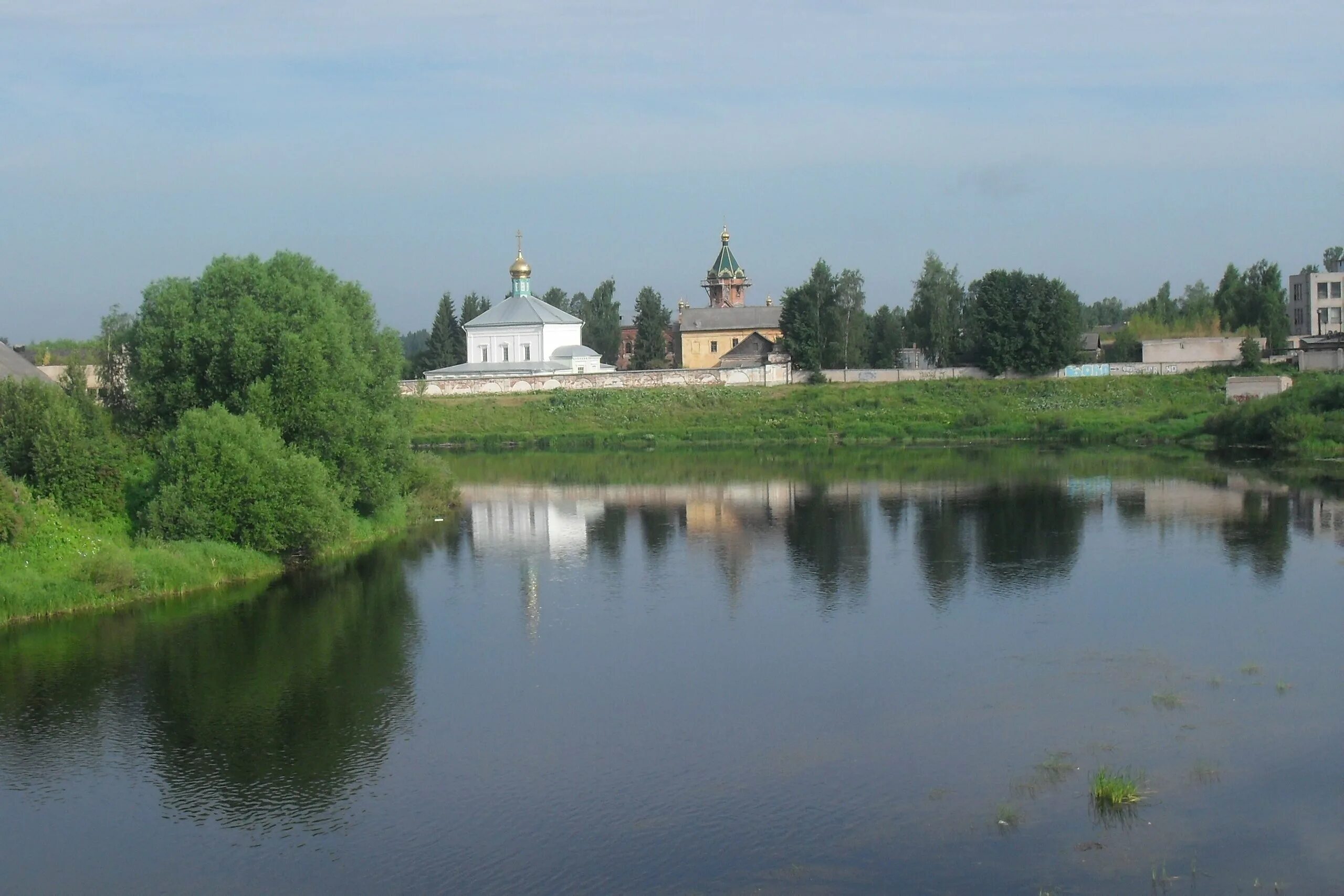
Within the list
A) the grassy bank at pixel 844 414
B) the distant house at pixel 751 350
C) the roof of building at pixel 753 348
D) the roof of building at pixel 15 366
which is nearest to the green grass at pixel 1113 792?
the roof of building at pixel 15 366

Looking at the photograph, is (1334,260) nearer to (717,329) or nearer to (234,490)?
(717,329)

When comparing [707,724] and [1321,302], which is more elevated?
[1321,302]

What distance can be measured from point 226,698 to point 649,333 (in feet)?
182

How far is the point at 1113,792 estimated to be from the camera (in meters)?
10.2

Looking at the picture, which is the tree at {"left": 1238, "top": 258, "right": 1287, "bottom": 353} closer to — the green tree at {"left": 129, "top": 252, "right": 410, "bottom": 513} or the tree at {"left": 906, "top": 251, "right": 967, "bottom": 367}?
the tree at {"left": 906, "top": 251, "right": 967, "bottom": 367}

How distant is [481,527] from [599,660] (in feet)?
39.8

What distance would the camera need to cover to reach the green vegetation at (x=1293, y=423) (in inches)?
1451

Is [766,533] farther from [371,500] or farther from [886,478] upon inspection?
[886,478]

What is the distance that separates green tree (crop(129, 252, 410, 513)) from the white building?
2061 inches

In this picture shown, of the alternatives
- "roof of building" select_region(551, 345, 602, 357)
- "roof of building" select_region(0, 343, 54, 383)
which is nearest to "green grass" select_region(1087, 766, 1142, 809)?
"roof of building" select_region(0, 343, 54, 383)

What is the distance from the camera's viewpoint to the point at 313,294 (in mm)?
23828

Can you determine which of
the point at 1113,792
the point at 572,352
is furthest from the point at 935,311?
the point at 1113,792

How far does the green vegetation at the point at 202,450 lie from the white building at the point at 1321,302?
172 ft

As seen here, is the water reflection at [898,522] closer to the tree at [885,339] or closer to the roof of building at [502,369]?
the roof of building at [502,369]
